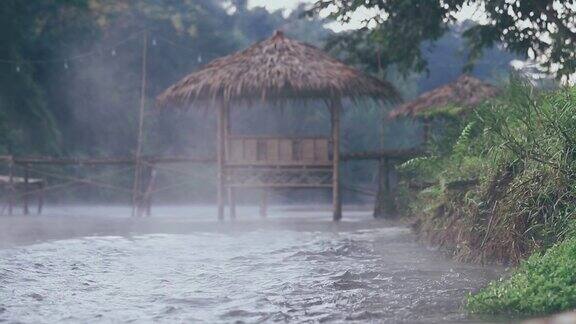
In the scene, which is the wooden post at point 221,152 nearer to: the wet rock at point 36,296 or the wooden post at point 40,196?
the wooden post at point 40,196

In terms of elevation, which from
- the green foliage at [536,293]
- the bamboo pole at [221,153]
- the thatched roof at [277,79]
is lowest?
the green foliage at [536,293]

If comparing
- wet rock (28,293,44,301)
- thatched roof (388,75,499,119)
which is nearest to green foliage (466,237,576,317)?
wet rock (28,293,44,301)

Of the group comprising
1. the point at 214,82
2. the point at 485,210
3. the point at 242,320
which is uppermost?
the point at 214,82

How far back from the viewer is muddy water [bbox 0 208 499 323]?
661cm

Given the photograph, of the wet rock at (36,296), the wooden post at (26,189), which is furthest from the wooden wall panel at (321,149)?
the wet rock at (36,296)

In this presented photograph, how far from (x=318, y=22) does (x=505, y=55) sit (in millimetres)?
9133

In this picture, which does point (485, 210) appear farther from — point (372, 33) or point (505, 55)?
point (505, 55)

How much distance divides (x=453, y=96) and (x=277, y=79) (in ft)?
17.2

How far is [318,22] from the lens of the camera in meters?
47.2

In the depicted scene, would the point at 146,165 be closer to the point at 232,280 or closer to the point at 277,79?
the point at 277,79

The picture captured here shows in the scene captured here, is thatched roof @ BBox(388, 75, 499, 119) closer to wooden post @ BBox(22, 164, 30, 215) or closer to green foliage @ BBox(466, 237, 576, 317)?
wooden post @ BBox(22, 164, 30, 215)

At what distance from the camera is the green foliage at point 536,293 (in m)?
6.27

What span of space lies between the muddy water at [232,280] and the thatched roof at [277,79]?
4250mm

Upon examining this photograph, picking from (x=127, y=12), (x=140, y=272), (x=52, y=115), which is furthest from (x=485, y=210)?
(x=127, y=12)
